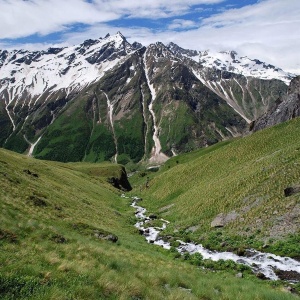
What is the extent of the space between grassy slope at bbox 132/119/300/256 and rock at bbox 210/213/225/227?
98 centimetres

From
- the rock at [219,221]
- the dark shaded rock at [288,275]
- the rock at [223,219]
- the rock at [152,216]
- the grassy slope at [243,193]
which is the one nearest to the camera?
the dark shaded rock at [288,275]

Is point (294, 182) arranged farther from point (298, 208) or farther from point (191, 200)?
point (191, 200)

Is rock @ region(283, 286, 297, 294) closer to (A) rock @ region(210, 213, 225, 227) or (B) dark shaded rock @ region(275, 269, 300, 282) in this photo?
(B) dark shaded rock @ region(275, 269, 300, 282)

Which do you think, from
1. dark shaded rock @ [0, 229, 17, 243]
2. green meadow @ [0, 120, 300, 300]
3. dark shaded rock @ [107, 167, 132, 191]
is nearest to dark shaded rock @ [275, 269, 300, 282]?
green meadow @ [0, 120, 300, 300]

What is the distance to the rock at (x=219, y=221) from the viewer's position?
4597cm

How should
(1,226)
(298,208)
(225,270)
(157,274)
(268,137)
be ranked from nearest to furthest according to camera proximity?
1. (157,274)
2. (1,226)
3. (225,270)
4. (298,208)
5. (268,137)

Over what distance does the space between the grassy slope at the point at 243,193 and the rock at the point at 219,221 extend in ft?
3.20

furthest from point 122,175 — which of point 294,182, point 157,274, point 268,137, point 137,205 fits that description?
point 157,274

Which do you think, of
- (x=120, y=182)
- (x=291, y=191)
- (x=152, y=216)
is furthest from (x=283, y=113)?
(x=291, y=191)

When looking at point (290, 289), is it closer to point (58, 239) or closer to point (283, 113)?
point (58, 239)

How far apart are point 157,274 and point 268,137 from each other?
69.3m

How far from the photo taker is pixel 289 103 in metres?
125

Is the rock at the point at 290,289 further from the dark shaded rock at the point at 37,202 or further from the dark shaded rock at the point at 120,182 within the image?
the dark shaded rock at the point at 120,182

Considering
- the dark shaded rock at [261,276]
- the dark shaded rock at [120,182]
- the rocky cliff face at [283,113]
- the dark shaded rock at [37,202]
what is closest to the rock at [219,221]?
the dark shaded rock at [261,276]
